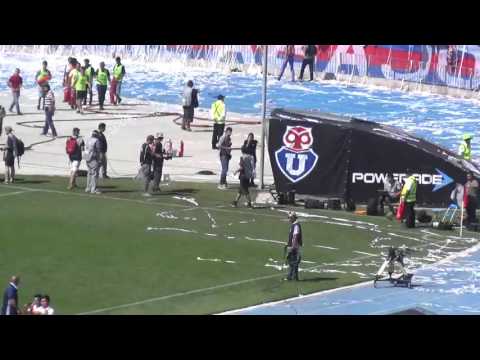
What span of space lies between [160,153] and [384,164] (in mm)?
6314

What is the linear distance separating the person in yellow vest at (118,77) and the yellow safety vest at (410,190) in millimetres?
18749

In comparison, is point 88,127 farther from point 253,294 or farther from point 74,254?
point 253,294

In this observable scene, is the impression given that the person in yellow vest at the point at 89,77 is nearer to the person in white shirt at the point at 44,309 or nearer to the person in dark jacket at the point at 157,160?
the person in dark jacket at the point at 157,160

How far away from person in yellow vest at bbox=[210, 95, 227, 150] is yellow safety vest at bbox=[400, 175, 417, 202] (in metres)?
9.97

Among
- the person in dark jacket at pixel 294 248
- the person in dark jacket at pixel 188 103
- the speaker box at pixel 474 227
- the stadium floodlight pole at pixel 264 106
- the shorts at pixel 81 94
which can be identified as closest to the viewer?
the person in dark jacket at pixel 294 248

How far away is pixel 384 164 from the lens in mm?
33812

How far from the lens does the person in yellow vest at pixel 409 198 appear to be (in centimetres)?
3203

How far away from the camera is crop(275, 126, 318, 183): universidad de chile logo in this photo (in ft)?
113

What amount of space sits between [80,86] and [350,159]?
51.1 feet

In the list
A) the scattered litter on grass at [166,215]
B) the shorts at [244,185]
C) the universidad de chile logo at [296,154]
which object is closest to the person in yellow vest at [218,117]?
the universidad de chile logo at [296,154]

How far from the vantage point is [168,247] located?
2970 cm

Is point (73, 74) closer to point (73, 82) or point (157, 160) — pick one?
point (73, 82)
